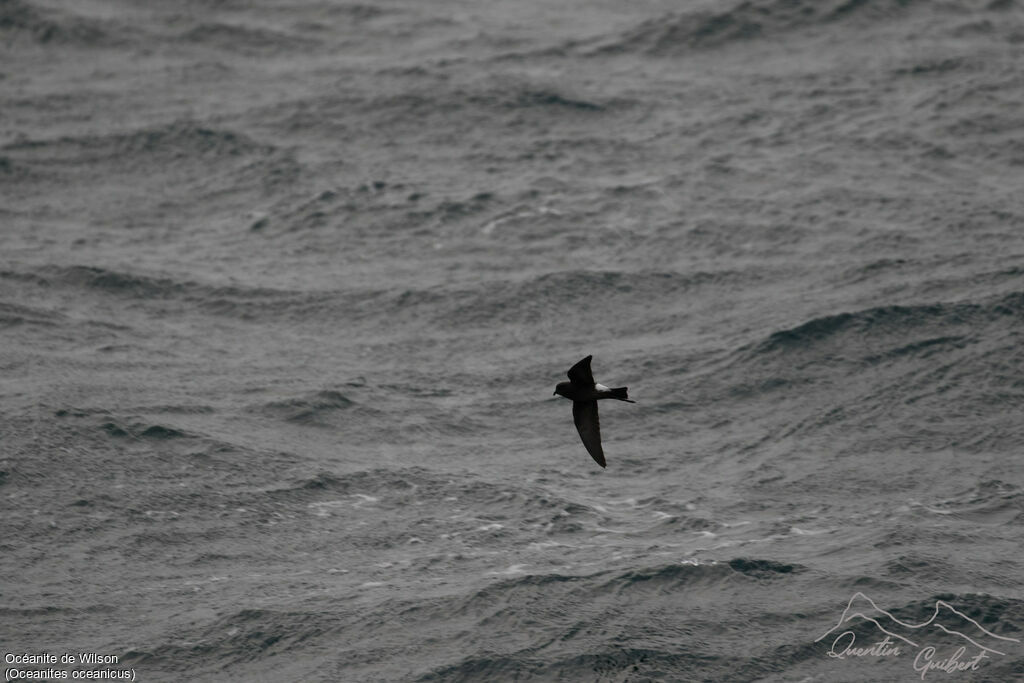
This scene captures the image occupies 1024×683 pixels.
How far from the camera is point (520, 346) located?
30719 mm

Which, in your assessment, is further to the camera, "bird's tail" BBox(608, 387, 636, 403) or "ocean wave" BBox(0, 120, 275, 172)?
"ocean wave" BBox(0, 120, 275, 172)

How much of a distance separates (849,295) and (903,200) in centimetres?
397

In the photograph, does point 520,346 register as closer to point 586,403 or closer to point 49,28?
point 586,403

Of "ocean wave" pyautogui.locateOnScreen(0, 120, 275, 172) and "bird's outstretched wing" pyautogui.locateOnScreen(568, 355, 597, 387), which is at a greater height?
"ocean wave" pyautogui.locateOnScreen(0, 120, 275, 172)

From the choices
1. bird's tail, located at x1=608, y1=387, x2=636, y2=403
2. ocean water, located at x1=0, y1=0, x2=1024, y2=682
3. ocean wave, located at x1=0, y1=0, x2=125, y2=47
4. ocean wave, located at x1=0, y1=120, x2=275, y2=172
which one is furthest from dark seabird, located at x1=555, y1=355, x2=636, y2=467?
ocean wave, located at x1=0, y1=0, x2=125, y2=47

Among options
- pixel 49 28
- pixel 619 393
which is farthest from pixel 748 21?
pixel 619 393

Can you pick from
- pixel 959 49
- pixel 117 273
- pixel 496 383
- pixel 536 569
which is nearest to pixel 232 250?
pixel 117 273

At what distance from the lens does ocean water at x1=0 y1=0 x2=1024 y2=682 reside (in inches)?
936

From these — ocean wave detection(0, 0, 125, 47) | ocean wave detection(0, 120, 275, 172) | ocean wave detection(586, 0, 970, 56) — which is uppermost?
ocean wave detection(0, 0, 125, 47)

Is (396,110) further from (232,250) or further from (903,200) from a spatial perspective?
(903,200)

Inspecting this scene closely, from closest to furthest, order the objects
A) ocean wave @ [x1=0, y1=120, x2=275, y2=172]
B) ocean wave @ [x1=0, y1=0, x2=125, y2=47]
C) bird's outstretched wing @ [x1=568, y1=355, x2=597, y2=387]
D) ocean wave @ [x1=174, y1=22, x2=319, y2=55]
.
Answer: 1. bird's outstretched wing @ [x1=568, y1=355, x2=597, y2=387]
2. ocean wave @ [x1=0, y1=120, x2=275, y2=172]
3. ocean wave @ [x1=174, y1=22, x2=319, y2=55]
4. ocean wave @ [x1=0, y1=0, x2=125, y2=47]

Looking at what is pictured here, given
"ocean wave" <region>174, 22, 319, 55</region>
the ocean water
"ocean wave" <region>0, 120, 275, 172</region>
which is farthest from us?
"ocean wave" <region>174, 22, 319, 55</region>

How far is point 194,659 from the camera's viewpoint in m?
23.2

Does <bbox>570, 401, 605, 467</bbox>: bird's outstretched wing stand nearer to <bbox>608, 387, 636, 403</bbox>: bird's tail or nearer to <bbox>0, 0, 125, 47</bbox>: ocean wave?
<bbox>608, 387, 636, 403</bbox>: bird's tail
